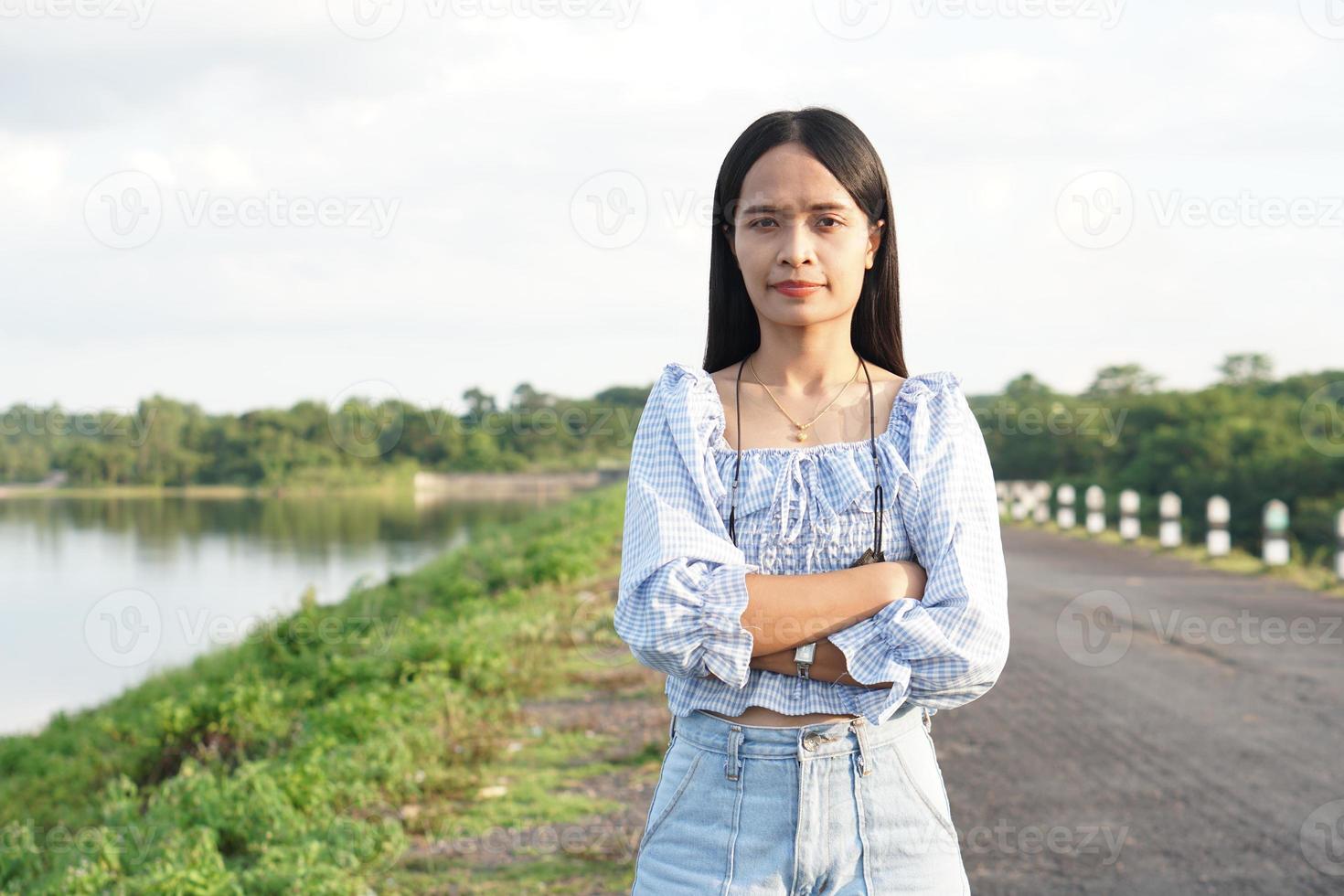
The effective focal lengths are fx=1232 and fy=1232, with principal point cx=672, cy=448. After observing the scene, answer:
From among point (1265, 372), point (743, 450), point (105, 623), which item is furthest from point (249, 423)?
point (743, 450)

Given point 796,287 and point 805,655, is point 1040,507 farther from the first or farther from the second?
point 805,655

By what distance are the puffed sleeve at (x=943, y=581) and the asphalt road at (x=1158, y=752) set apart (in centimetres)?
240

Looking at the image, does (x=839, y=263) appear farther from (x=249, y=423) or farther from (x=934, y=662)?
(x=249, y=423)

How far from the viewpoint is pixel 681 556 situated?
6.32 feet

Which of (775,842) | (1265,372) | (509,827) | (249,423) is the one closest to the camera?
(775,842)

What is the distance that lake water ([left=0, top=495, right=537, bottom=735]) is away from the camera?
1596 cm

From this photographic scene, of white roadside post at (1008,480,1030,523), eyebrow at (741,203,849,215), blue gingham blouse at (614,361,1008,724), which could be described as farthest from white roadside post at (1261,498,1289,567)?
eyebrow at (741,203,849,215)

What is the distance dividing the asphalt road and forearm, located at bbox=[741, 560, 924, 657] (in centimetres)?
245

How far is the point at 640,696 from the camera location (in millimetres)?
6789

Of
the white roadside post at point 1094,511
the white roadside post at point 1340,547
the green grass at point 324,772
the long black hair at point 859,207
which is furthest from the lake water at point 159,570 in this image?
the long black hair at point 859,207

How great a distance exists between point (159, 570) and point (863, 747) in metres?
25.1

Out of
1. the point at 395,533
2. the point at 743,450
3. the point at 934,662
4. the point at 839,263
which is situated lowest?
the point at 395,533

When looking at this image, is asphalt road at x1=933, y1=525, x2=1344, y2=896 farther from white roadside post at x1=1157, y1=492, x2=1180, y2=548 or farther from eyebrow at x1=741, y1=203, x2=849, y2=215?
white roadside post at x1=1157, y1=492, x2=1180, y2=548

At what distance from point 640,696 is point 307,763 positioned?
7.25ft
